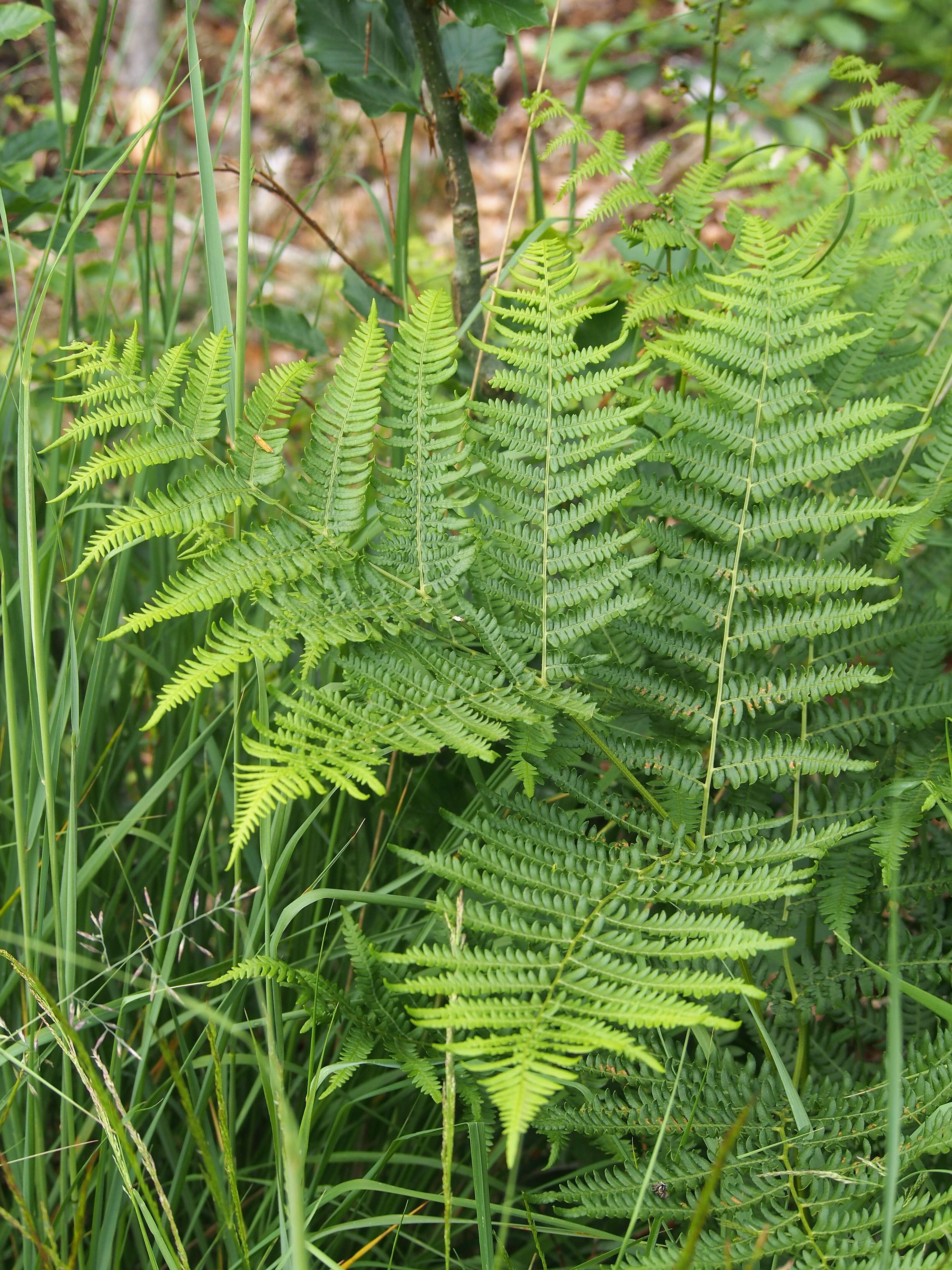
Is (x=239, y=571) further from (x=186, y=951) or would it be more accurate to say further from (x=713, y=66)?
(x=713, y=66)

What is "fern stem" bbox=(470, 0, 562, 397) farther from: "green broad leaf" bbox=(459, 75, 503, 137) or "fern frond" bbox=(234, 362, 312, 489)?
"fern frond" bbox=(234, 362, 312, 489)

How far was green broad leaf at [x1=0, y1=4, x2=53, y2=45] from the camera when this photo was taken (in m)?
1.13

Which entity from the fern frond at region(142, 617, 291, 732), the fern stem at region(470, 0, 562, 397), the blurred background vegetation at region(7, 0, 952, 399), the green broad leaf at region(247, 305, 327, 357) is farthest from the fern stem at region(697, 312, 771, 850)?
the blurred background vegetation at region(7, 0, 952, 399)

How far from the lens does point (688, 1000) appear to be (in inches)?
38.4

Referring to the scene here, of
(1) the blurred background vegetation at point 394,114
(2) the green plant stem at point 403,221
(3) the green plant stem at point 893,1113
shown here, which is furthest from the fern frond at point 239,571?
(1) the blurred background vegetation at point 394,114

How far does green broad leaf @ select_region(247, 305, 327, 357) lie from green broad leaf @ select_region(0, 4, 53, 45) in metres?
0.44

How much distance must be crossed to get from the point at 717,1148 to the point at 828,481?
2.27 feet

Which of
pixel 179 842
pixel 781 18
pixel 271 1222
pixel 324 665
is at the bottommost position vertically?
pixel 271 1222

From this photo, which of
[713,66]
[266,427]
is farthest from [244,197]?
[713,66]

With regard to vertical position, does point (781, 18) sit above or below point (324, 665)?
above

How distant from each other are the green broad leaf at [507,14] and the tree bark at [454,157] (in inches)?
3.6

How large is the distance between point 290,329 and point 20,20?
51 centimetres

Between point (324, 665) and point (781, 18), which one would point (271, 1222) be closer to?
point (324, 665)

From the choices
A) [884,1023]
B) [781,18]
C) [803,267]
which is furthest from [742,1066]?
[781,18]
